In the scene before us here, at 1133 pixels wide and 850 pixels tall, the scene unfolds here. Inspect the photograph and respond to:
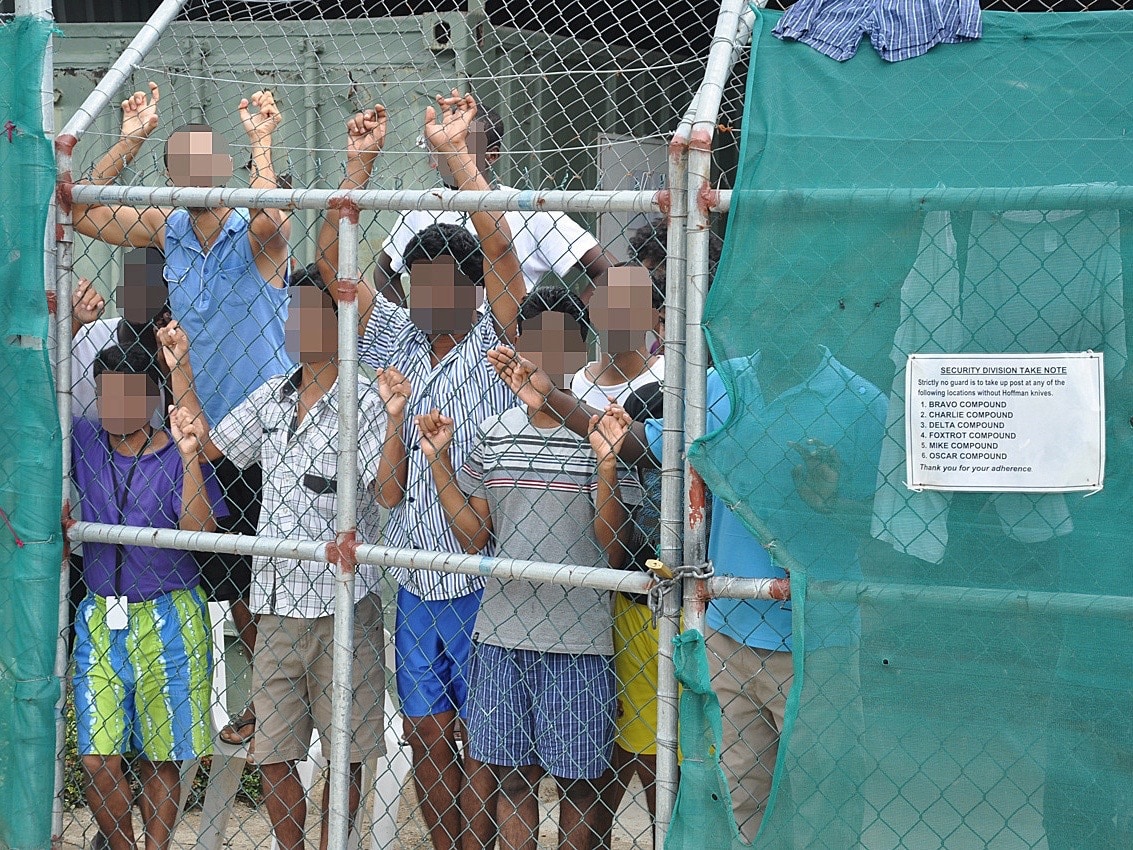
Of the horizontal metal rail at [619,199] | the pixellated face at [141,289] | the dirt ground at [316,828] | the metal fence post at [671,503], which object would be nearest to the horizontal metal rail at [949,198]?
the horizontal metal rail at [619,199]

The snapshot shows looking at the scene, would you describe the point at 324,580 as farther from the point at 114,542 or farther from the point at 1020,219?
the point at 1020,219

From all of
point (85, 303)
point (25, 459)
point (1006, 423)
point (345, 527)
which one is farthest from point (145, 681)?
point (1006, 423)

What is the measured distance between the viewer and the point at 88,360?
402 centimetres

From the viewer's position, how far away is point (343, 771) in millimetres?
3148

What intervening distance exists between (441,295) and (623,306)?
2.04 ft

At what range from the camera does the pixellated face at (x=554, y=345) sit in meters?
3.12

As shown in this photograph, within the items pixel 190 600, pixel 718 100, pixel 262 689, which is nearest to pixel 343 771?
pixel 262 689

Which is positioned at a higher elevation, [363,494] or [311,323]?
[311,323]

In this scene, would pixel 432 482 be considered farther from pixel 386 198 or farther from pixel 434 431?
pixel 386 198

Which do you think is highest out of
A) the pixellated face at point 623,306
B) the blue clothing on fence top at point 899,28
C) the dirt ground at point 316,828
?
the blue clothing on fence top at point 899,28

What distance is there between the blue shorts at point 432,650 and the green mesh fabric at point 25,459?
36.4 inches

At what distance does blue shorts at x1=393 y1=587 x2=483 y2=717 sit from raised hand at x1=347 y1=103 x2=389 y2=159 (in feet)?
3.98

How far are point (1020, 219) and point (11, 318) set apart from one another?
97.4 inches

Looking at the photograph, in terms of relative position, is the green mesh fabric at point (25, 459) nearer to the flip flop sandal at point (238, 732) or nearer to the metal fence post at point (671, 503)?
the flip flop sandal at point (238, 732)
